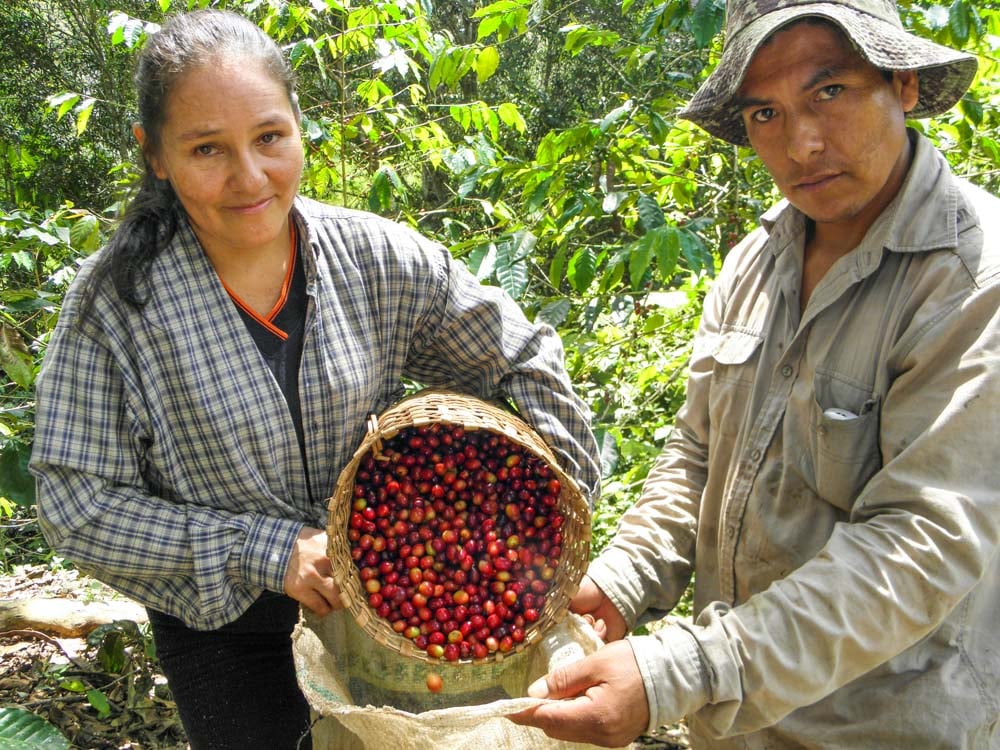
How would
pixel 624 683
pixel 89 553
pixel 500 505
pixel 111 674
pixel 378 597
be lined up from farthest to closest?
pixel 111 674, pixel 500 505, pixel 378 597, pixel 89 553, pixel 624 683

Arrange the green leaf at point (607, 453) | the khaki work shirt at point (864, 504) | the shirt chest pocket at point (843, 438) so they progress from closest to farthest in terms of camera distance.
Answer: the khaki work shirt at point (864, 504) → the shirt chest pocket at point (843, 438) → the green leaf at point (607, 453)

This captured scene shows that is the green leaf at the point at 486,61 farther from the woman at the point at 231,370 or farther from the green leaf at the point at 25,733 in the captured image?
the green leaf at the point at 25,733

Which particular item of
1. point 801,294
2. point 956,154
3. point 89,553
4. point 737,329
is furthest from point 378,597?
point 956,154

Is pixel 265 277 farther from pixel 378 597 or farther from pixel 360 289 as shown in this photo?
pixel 378 597

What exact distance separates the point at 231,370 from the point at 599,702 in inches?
34.7

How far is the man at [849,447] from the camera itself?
3.97 ft

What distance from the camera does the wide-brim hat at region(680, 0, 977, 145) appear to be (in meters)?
1.28

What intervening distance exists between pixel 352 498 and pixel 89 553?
48 centimetres

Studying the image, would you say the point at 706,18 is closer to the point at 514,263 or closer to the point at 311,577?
the point at 514,263

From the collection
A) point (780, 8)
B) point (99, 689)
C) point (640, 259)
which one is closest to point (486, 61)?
point (640, 259)

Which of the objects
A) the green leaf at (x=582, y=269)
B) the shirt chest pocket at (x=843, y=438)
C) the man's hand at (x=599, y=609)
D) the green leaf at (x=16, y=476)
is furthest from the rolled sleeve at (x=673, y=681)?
the green leaf at (x=16, y=476)

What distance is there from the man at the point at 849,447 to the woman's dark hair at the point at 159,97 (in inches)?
33.1

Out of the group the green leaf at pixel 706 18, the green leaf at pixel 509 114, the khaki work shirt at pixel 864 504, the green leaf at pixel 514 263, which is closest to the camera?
the khaki work shirt at pixel 864 504

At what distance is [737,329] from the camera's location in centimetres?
163
